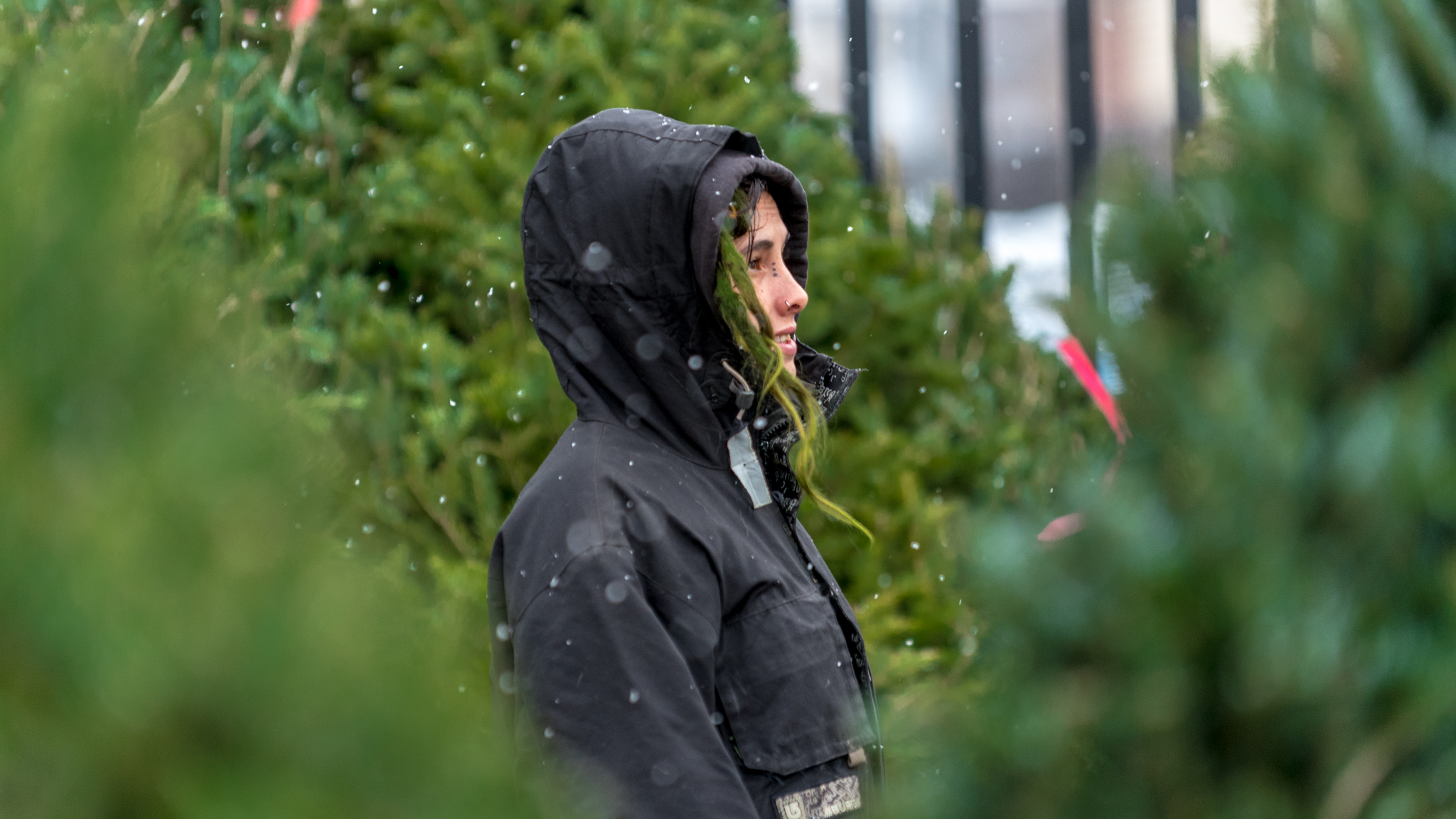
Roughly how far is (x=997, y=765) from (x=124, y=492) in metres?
0.44

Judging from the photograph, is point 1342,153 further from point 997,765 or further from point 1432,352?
point 997,765

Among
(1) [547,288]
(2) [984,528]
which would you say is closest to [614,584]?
(1) [547,288]

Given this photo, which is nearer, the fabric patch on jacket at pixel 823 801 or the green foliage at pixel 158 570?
the green foliage at pixel 158 570

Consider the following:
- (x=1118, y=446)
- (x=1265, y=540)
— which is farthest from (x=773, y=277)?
(x=1265, y=540)

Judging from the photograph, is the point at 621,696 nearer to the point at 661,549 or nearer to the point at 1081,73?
the point at 661,549

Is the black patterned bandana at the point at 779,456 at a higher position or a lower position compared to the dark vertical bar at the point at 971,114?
higher

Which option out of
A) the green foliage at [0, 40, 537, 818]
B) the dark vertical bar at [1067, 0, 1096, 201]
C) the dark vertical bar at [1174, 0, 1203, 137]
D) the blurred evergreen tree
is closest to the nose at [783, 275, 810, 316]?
the blurred evergreen tree

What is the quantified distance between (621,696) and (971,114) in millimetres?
5524

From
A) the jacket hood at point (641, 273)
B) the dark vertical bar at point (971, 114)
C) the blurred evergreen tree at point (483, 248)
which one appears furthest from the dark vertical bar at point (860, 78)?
the jacket hood at point (641, 273)

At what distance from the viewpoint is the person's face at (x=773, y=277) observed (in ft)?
7.15

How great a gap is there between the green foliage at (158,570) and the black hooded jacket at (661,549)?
1.38m

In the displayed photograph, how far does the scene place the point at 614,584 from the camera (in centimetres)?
174

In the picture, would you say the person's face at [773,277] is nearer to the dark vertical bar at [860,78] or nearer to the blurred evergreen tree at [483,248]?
the blurred evergreen tree at [483,248]

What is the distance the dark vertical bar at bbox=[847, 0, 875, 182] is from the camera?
648 centimetres
